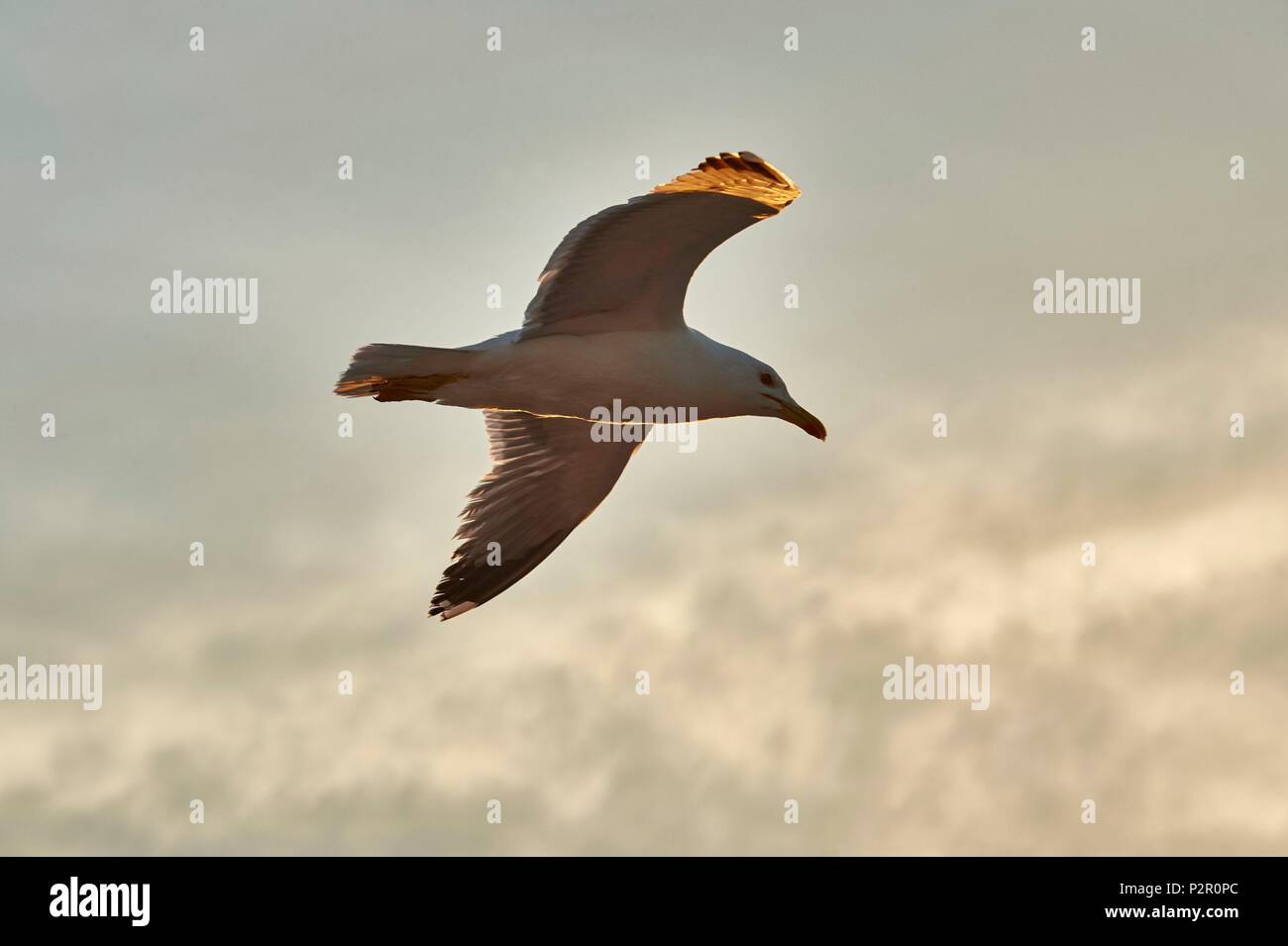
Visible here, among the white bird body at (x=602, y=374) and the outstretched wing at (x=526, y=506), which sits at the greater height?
the white bird body at (x=602, y=374)

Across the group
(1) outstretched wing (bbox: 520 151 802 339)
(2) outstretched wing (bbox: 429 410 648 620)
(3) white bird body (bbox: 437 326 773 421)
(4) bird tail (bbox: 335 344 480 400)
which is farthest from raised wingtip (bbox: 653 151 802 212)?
(2) outstretched wing (bbox: 429 410 648 620)

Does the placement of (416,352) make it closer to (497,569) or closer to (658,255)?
(658,255)

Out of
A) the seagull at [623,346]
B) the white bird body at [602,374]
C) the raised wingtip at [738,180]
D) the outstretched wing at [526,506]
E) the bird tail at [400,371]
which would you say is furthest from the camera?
the outstretched wing at [526,506]

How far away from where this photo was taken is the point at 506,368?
977cm

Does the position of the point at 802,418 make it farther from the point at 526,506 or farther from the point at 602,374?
the point at 526,506

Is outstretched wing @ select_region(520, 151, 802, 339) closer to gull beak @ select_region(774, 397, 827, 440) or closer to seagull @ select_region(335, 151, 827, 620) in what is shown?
seagull @ select_region(335, 151, 827, 620)

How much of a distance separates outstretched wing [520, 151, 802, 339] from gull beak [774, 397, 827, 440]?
2.99 feet

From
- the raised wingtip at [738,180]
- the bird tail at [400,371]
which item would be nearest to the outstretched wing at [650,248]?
the raised wingtip at [738,180]

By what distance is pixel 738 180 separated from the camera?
342 inches

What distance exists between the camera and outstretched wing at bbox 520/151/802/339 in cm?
870

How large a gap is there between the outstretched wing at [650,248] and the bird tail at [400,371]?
0.56m

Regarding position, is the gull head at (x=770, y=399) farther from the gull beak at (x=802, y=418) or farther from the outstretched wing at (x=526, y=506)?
the outstretched wing at (x=526, y=506)

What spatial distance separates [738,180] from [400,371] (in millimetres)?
2493

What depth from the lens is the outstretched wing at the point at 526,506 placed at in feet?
38.2
